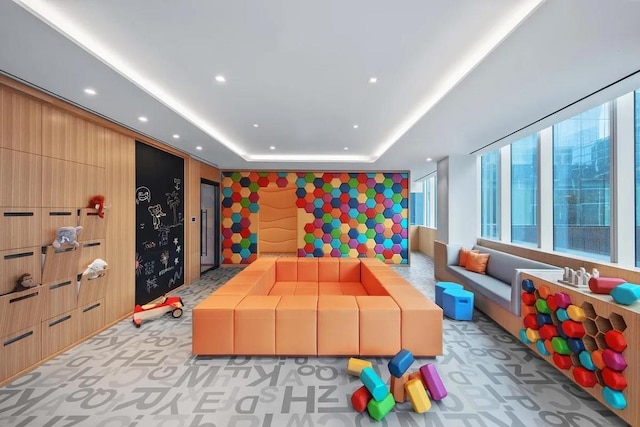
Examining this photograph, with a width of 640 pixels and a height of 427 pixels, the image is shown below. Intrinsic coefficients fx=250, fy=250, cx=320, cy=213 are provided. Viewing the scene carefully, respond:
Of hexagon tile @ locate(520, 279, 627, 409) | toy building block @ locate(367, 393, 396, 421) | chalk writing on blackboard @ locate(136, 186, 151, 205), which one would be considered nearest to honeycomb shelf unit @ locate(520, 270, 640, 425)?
hexagon tile @ locate(520, 279, 627, 409)

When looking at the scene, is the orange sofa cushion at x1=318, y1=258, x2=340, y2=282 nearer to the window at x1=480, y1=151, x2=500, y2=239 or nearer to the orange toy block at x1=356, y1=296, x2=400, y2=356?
the orange toy block at x1=356, y1=296, x2=400, y2=356

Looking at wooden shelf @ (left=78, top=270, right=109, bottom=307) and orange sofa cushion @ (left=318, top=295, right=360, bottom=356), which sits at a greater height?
wooden shelf @ (left=78, top=270, right=109, bottom=307)

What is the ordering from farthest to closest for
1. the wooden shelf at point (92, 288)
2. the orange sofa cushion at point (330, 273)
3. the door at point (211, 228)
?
the door at point (211, 228) < the orange sofa cushion at point (330, 273) < the wooden shelf at point (92, 288)

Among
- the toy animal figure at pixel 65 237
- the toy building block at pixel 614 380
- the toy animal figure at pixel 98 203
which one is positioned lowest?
the toy building block at pixel 614 380

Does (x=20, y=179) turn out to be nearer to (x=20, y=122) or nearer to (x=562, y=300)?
(x=20, y=122)

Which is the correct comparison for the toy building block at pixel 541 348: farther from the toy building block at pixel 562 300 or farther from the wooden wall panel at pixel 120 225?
the wooden wall panel at pixel 120 225

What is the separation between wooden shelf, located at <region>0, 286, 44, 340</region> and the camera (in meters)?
2.07

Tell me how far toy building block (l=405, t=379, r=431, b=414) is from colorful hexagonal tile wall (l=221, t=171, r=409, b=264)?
470 cm

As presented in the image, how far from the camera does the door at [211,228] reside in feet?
20.4

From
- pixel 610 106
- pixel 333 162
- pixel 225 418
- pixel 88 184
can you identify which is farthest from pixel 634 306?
pixel 88 184

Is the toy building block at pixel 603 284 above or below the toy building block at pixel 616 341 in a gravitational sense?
above

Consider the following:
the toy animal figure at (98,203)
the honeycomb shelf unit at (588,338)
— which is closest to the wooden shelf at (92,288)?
the toy animal figure at (98,203)

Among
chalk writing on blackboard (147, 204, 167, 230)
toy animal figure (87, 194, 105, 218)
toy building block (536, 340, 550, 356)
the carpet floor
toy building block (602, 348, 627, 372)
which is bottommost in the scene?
the carpet floor

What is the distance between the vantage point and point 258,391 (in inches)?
77.5
